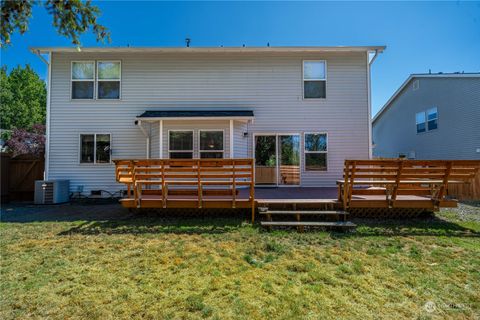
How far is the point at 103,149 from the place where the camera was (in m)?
9.91

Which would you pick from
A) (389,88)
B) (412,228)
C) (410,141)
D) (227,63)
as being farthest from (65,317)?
(389,88)

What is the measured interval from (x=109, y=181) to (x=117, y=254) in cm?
671

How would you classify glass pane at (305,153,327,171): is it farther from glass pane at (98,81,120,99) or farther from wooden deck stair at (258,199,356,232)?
glass pane at (98,81,120,99)

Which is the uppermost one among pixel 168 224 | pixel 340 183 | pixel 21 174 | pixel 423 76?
pixel 423 76

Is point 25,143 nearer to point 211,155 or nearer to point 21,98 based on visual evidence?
point 211,155

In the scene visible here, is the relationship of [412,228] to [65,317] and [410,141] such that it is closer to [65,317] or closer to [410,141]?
[65,317]

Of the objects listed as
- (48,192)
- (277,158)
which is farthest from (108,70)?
(277,158)

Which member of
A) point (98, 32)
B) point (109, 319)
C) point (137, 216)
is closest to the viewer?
point (109, 319)

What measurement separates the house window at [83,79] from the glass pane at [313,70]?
8470 millimetres

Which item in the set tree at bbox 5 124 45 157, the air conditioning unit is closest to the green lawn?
the air conditioning unit

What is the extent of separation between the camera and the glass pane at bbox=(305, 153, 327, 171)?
991cm

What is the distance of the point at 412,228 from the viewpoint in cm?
535

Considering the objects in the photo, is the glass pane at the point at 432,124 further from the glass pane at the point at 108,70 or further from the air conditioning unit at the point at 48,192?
the air conditioning unit at the point at 48,192

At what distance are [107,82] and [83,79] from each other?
0.98 metres
